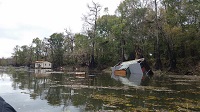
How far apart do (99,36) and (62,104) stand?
4725 cm

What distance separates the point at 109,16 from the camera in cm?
5988

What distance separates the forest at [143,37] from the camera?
37.4 m

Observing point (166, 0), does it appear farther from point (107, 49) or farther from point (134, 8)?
point (107, 49)

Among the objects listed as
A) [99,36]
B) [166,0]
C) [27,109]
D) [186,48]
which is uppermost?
[166,0]

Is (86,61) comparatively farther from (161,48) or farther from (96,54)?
(161,48)

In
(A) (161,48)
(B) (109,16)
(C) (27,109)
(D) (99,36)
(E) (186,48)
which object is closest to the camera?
(C) (27,109)

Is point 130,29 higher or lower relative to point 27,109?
higher

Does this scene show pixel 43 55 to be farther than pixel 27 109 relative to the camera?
Yes

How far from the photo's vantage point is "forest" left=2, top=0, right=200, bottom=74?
37.4 meters

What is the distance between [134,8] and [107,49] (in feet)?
44.2

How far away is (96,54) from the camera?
59.9 metres

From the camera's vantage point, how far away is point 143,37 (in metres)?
47.9

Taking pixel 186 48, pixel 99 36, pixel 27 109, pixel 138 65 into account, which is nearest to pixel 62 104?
pixel 27 109

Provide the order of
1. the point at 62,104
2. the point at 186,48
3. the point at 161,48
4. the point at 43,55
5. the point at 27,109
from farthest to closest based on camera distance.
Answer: the point at 43,55 < the point at 161,48 < the point at 186,48 < the point at 62,104 < the point at 27,109
